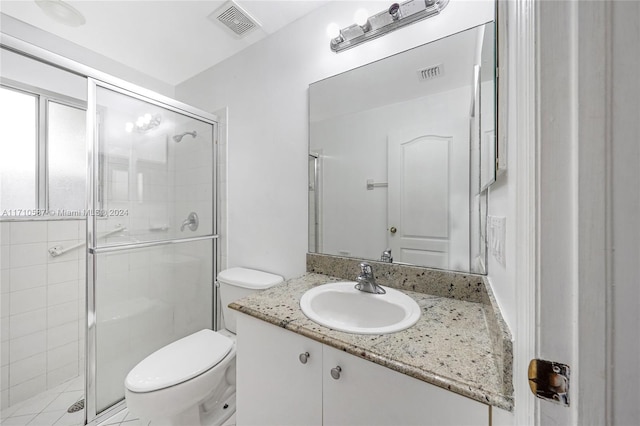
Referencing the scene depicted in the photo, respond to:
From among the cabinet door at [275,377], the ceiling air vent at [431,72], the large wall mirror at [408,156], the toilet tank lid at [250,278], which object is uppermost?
the ceiling air vent at [431,72]

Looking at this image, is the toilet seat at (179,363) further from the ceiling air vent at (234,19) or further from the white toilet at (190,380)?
the ceiling air vent at (234,19)

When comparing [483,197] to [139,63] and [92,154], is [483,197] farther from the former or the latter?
[139,63]

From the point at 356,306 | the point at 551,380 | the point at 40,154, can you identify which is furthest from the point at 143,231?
the point at 551,380

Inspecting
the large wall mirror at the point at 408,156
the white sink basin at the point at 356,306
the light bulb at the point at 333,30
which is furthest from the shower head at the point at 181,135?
the white sink basin at the point at 356,306

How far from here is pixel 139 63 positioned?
1.88 m

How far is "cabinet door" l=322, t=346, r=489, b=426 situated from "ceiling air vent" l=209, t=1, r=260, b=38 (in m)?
1.78

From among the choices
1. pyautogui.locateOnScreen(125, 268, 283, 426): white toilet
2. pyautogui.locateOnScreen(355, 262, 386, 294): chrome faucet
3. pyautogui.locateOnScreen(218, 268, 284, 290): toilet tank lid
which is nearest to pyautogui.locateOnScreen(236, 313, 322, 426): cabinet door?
pyautogui.locateOnScreen(125, 268, 283, 426): white toilet

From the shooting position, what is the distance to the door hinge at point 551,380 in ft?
1.02

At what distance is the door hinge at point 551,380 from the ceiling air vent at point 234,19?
1.88 m

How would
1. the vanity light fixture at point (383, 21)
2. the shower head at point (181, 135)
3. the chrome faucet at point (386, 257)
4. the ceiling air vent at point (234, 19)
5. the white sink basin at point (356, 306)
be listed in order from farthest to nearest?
the shower head at point (181, 135), the ceiling air vent at point (234, 19), the chrome faucet at point (386, 257), the vanity light fixture at point (383, 21), the white sink basin at point (356, 306)

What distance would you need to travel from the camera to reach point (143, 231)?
5.02 feet

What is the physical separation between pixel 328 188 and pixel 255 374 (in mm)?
915
